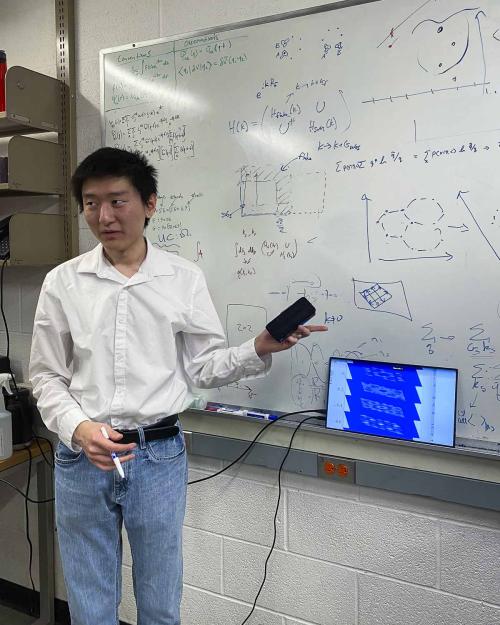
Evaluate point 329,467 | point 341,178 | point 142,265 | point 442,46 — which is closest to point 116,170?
point 142,265

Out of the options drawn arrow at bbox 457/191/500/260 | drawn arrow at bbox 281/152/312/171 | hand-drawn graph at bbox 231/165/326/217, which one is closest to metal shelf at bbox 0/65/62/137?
hand-drawn graph at bbox 231/165/326/217

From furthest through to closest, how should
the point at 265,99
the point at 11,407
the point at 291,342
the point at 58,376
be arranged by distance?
1. the point at 11,407
2. the point at 265,99
3. the point at 58,376
4. the point at 291,342

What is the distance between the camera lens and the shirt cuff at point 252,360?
4.32 feet

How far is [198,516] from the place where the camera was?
1.87m

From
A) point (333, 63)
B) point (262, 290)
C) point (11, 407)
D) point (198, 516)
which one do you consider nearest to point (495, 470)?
point (262, 290)

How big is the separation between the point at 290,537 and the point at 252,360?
2.42 ft

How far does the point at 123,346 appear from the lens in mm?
1320

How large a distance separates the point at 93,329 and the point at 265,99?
894mm

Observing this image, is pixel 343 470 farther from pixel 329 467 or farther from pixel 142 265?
pixel 142 265

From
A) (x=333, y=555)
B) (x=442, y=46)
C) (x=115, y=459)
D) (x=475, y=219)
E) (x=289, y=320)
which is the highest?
(x=442, y=46)

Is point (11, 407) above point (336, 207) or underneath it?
underneath

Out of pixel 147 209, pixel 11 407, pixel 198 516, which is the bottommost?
pixel 198 516

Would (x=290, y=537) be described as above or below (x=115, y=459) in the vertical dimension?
below

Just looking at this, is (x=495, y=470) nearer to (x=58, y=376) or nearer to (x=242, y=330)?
(x=242, y=330)
